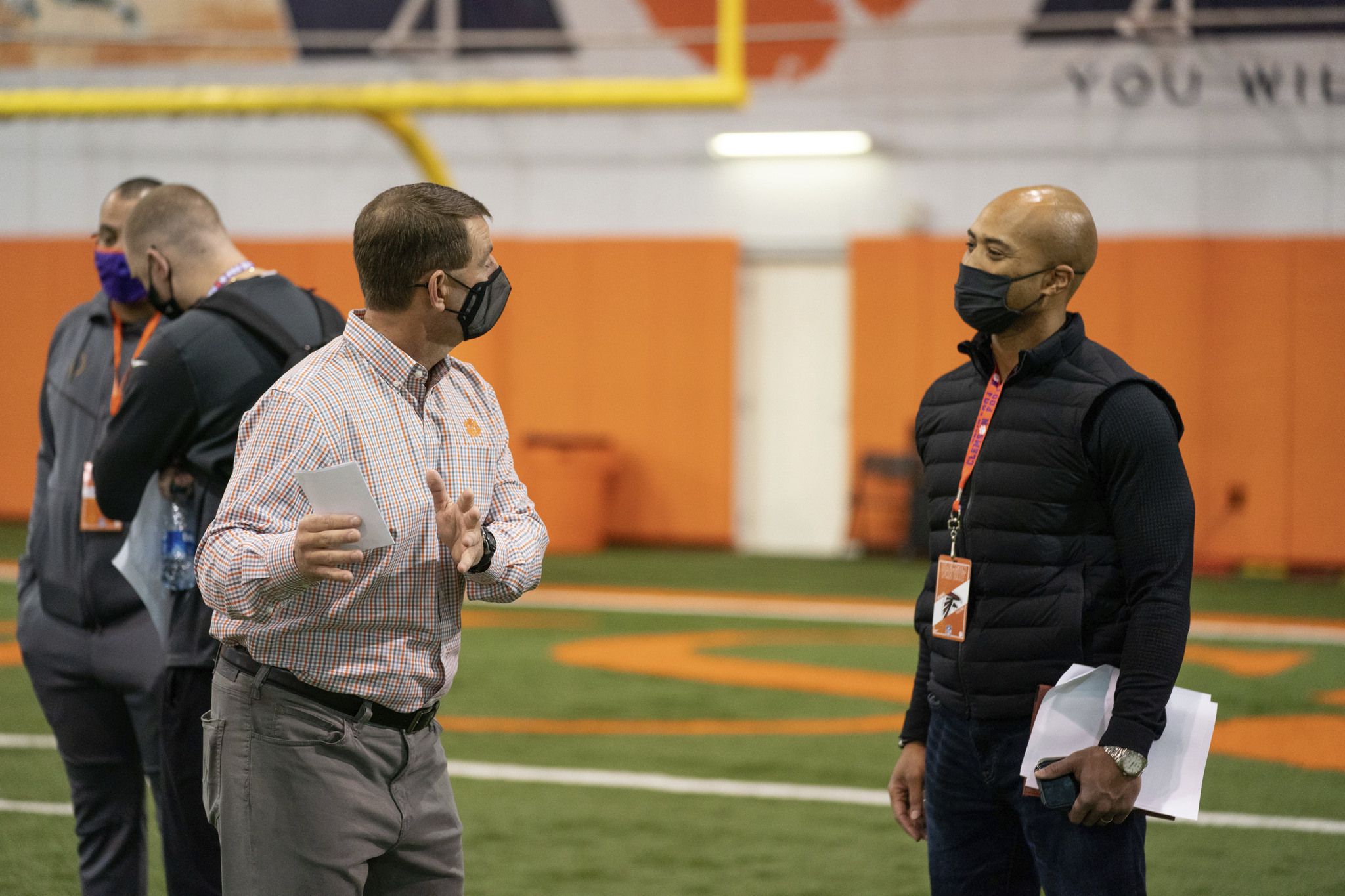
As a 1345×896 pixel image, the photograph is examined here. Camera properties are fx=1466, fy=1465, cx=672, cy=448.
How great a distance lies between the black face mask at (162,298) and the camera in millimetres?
3277

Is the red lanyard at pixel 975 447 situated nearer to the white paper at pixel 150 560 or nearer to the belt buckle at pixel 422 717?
the belt buckle at pixel 422 717

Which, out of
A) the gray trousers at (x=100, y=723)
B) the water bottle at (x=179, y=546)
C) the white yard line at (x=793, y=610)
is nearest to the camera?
the water bottle at (x=179, y=546)

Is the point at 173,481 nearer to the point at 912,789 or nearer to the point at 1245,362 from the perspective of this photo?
the point at 912,789

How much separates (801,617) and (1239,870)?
5399 millimetres

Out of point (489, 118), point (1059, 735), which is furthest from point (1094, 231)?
point (489, 118)

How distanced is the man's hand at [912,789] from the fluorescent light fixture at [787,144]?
11.4 meters

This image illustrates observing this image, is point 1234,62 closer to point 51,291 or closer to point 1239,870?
point 1239,870

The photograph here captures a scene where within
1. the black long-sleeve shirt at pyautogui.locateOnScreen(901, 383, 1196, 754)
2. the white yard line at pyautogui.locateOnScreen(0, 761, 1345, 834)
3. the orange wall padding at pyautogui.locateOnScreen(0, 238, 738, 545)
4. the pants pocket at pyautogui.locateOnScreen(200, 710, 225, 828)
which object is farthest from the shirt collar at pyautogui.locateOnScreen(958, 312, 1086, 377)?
the orange wall padding at pyautogui.locateOnScreen(0, 238, 738, 545)

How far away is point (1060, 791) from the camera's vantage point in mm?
2506

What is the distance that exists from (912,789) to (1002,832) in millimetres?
282

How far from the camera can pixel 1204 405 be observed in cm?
1313

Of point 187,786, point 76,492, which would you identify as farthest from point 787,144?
point 187,786

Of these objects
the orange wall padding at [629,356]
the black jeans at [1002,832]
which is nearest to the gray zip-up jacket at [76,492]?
the black jeans at [1002,832]

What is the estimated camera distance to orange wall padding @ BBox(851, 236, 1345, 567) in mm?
12812
